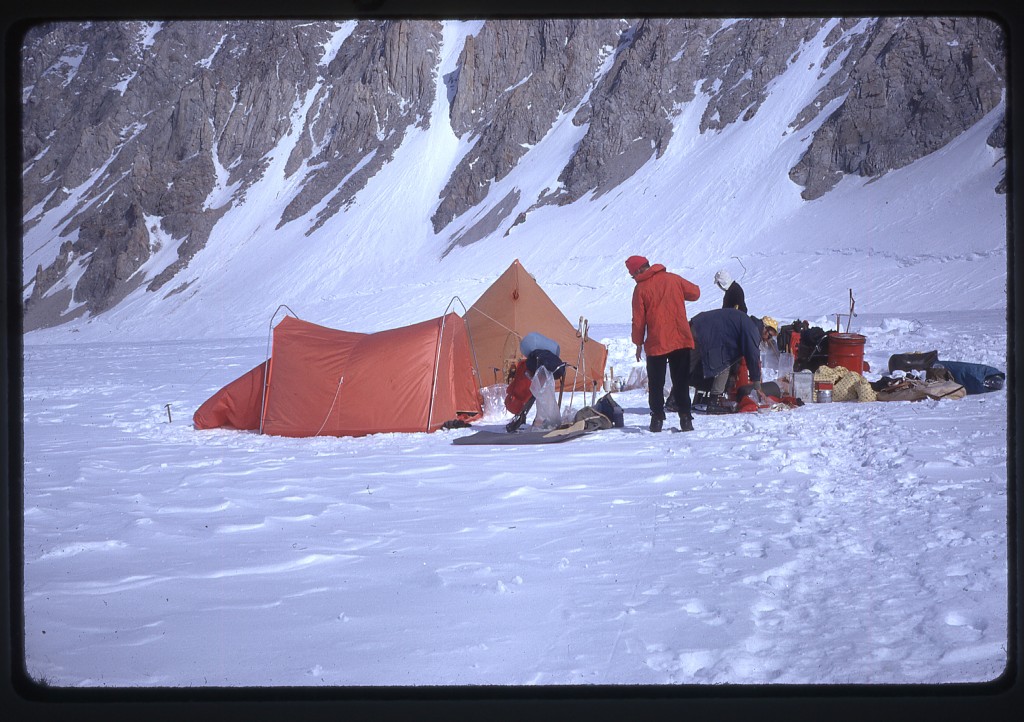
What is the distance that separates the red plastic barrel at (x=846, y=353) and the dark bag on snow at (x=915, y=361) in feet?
1.66

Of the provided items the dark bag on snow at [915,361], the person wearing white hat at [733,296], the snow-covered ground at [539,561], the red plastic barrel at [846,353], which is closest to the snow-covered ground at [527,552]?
the snow-covered ground at [539,561]

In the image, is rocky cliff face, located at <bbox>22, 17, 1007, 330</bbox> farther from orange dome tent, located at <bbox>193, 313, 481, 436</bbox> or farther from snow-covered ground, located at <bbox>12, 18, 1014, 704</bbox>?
snow-covered ground, located at <bbox>12, 18, 1014, 704</bbox>

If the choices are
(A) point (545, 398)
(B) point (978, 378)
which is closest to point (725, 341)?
(A) point (545, 398)

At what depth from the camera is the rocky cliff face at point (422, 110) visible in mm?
44031

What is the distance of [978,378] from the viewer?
343 inches

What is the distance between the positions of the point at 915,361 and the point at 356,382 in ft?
18.3

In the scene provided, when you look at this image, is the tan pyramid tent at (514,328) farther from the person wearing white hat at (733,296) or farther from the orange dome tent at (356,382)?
the person wearing white hat at (733,296)

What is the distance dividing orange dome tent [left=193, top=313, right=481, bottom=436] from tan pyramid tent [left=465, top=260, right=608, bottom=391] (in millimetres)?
1566

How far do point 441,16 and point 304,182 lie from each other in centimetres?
6782

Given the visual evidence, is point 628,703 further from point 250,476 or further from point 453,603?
point 250,476

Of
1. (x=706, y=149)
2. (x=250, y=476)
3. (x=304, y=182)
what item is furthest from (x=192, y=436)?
(x=304, y=182)

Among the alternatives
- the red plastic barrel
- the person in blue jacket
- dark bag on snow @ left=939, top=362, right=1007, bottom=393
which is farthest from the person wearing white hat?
dark bag on snow @ left=939, top=362, right=1007, bottom=393

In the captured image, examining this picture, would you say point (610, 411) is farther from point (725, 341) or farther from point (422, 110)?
point (422, 110)

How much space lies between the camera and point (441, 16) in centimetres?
173
